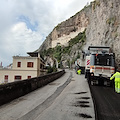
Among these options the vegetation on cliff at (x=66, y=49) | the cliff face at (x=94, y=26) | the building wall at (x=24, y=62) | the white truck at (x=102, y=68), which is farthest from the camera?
the vegetation on cliff at (x=66, y=49)

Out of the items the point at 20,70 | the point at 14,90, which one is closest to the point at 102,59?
the point at 14,90

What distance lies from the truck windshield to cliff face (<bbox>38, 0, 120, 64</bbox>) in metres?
11.7

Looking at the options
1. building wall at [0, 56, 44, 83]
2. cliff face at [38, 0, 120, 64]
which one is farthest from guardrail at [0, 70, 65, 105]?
building wall at [0, 56, 44, 83]

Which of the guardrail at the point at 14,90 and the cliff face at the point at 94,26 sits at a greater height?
the cliff face at the point at 94,26

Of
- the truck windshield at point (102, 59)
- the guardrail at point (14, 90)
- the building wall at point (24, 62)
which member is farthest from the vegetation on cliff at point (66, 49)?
the guardrail at point (14, 90)

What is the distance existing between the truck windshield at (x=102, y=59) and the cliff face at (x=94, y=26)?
1170 centimetres

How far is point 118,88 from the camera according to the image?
9094 millimetres

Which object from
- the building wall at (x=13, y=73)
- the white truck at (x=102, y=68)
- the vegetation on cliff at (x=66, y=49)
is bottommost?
the building wall at (x=13, y=73)

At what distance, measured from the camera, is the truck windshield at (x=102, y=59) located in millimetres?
12109

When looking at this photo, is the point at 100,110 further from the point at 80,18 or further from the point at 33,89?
the point at 80,18

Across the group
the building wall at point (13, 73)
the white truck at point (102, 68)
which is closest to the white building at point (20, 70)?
the building wall at point (13, 73)

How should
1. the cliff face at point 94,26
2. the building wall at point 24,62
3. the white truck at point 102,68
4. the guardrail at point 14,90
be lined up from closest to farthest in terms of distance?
the guardrail at point 14,90
the white truck at point 102,68
the cliff face at point 94,26
the building wall at point 24,62

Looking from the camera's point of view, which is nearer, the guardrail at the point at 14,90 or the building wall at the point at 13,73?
the guardrail at the point at 14,90

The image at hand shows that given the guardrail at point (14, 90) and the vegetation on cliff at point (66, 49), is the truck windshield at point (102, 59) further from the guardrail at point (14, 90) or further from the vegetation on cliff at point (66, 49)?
the vegetation on cliff at point (66, 49)
